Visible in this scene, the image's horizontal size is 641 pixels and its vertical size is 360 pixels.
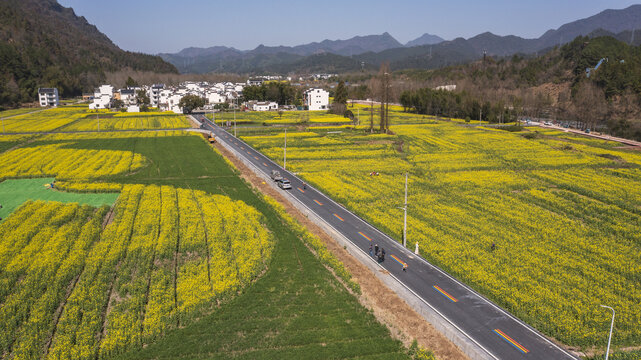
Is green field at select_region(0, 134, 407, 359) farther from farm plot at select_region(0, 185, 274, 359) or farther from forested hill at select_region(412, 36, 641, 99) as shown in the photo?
forested hill at select_region(412, 36, 641, 99)

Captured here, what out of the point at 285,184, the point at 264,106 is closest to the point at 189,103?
the point at 264,106

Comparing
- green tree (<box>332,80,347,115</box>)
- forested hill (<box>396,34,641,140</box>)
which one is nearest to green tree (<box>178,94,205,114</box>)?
green tree (<box>332,80,347,115</box>)

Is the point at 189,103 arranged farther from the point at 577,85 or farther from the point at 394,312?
the point at 577,85

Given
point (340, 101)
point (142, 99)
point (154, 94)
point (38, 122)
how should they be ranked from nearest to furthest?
point (38, 122) → point (340, 101) → point (142, 99) → point (154, 94)

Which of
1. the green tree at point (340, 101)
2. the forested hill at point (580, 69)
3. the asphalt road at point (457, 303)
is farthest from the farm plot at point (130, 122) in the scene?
the forested hill at point (580, 69)

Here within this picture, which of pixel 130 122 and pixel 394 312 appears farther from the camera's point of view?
pixel 130 122

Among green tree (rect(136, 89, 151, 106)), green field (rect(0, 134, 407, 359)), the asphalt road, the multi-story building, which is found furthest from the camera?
the multi-story building

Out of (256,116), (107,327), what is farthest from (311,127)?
(107,327)

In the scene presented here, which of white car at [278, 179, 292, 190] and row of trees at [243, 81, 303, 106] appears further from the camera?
row of trees at [243, 81, 303, 106]
